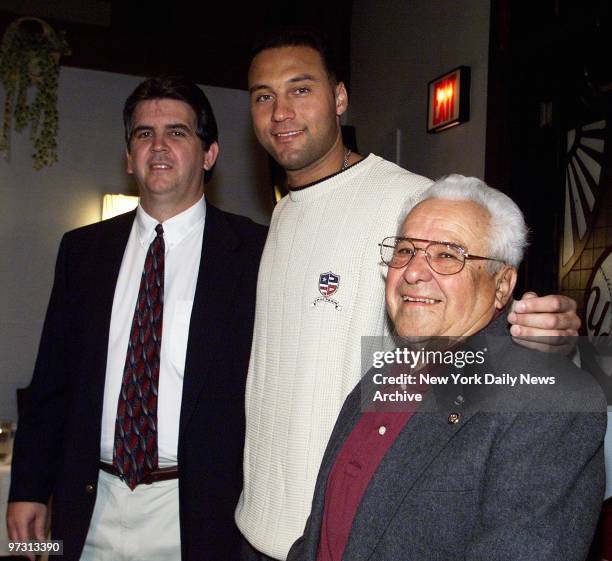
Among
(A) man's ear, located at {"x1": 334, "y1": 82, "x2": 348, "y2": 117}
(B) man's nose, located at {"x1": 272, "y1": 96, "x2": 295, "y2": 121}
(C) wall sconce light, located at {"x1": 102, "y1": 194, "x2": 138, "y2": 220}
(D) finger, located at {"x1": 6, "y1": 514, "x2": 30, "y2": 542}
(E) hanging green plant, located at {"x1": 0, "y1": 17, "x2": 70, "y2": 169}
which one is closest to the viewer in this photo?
(B) man's nose, located at {"x1": 272, "y1": 96, "x2": 295, "y2": 121}

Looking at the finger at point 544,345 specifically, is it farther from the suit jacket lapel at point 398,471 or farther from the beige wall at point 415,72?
the beige wall at point 415,72

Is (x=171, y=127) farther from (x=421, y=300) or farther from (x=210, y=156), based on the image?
(x=421, y=300)

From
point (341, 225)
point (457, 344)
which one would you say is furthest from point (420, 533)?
point (341, 225)

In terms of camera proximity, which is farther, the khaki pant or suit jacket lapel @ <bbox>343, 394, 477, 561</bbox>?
the khaki pant

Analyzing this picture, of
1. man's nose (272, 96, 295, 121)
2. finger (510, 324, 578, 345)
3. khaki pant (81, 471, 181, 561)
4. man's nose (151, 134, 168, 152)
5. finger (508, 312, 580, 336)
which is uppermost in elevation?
man's nose (272, 96, 295, 121)

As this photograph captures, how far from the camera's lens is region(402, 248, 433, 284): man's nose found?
52.6 inches

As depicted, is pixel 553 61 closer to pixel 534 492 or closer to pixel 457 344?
pixel 457 344

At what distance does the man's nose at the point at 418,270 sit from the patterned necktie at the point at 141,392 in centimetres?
87

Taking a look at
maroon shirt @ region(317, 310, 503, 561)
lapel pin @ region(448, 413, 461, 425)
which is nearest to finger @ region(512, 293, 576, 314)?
maroon shirt @ region(317, 310, 503, 561)

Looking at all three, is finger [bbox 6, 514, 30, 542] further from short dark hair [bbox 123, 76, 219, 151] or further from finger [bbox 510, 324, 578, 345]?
finger [bbox 510, 324, 578, 345]

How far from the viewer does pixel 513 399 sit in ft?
3.80

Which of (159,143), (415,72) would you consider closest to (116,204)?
(415,72)

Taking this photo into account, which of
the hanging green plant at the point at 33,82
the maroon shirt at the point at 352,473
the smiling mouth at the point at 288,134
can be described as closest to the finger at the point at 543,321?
the maroon shirt at the point at 352,473

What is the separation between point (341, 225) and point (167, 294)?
620mm
